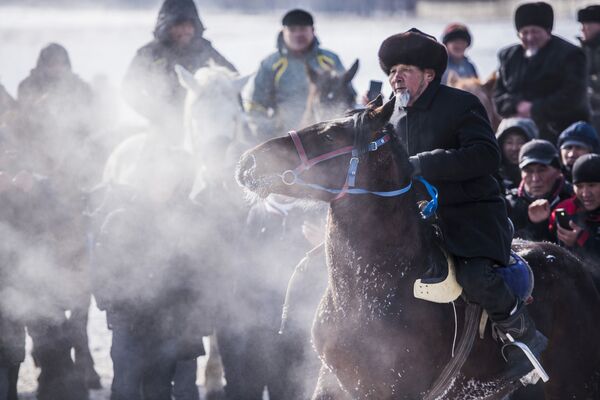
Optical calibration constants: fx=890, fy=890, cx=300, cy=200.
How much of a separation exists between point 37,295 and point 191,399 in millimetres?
1710

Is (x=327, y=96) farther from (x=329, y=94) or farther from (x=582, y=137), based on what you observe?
(x=582, y=137)

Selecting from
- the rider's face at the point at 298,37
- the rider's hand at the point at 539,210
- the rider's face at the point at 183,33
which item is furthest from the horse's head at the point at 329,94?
the rider's face at the point at 183,33

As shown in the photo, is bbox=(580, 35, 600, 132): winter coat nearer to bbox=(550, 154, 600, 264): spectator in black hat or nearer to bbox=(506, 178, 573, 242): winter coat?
bbox=(506, 178, 573, 242): winter coat

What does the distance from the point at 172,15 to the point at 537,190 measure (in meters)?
4.37

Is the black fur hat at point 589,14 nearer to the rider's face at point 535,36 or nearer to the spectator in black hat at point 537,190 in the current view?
the rider's face at point 535,36

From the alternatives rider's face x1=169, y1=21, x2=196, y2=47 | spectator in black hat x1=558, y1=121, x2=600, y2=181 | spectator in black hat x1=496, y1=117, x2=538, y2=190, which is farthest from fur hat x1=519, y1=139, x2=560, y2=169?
rider's face x1=169, y1=21, x2=196, y2=47

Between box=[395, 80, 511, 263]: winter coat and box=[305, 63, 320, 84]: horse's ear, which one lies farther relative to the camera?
box=[305, 63, 320, 84]: horse's ear

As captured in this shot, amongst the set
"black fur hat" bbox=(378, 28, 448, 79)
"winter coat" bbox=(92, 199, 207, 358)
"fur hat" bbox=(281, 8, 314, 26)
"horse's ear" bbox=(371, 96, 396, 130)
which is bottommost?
"winter coat" bbox=(92, 199, 207, 358)

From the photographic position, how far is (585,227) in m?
6.91

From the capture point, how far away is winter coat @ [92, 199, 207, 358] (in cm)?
698

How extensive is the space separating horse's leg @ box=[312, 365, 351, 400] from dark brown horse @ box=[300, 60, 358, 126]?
2.87 metres

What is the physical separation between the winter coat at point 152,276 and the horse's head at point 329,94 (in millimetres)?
1457

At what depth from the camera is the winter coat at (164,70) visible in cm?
946

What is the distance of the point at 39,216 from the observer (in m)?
7.83
